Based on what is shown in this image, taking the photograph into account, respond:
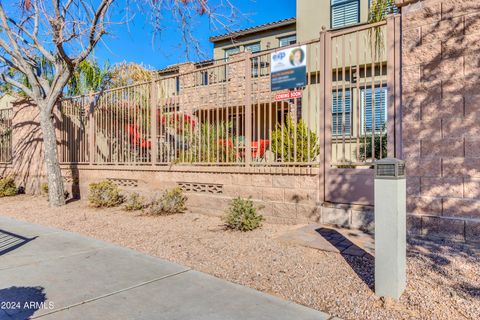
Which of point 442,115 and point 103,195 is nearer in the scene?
point 442,115

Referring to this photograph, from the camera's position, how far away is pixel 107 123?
1098 centimetres

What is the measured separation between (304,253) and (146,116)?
21.3 feet

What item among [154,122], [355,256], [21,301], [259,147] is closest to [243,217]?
[259,147]

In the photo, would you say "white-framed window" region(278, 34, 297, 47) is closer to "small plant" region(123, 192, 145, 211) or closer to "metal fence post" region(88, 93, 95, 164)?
"metal fence post" region(88, 93, 95, 164)

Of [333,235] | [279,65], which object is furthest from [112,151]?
[333,235]

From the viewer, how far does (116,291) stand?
3.80 m

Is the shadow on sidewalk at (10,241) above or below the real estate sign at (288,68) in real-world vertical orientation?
below

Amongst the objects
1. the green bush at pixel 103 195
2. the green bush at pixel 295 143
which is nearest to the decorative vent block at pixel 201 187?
the green bush at pixel 295 143

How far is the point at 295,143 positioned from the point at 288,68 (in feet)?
4.87

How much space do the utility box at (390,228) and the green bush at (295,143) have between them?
10.2 feet

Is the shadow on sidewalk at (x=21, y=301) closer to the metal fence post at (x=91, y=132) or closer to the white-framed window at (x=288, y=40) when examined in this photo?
the metal fence post at (x=91, y=132)

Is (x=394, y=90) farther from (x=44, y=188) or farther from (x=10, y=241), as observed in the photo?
(x=44, y=188)

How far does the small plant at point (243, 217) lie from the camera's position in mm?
6441

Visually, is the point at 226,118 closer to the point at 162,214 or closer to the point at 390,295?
the point at 162,214
